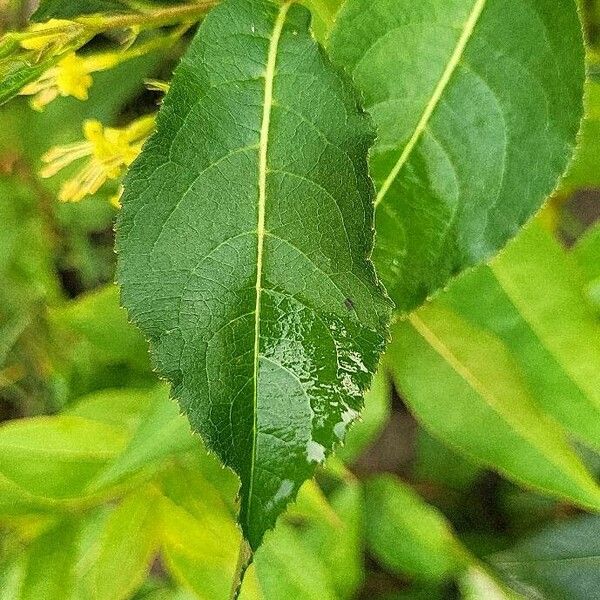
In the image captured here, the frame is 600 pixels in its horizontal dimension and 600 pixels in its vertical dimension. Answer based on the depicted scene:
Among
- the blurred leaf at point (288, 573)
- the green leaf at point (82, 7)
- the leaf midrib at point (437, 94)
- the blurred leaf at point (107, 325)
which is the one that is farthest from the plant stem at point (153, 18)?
the blurred leaf at point (288, 573)

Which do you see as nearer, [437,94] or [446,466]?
[437,94]

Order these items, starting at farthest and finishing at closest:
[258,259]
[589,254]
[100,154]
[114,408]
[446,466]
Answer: [446,466], [114,408], [589,254], [100,154], [258,259]

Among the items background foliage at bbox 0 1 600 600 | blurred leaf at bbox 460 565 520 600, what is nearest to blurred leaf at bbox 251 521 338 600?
background foliage at bbox 0 1 600 600

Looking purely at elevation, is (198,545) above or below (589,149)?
below

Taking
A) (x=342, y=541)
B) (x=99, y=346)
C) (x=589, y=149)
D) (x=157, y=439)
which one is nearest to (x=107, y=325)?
(x=99, y=346)

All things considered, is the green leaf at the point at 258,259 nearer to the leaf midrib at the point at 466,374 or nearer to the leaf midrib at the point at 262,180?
the leaf midrib at the point at 262,180

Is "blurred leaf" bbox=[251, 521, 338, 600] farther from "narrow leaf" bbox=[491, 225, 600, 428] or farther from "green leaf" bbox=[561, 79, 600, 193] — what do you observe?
"green leaf" bbox=[561, 79, 600, 193]

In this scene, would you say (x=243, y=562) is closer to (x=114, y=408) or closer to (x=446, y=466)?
(x=114, y=408)
